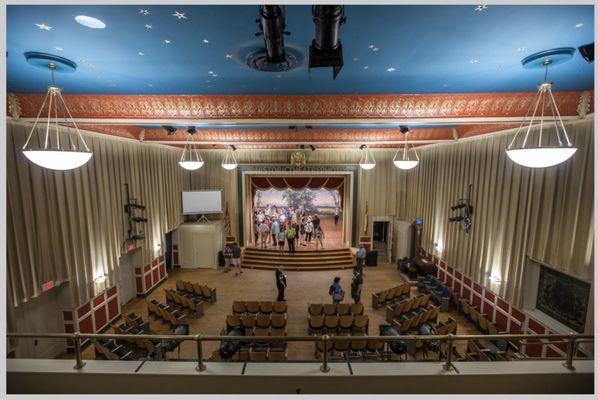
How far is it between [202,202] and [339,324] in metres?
8.00

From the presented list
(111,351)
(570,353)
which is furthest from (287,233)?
(570,353)

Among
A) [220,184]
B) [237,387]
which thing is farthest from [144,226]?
[237,387]

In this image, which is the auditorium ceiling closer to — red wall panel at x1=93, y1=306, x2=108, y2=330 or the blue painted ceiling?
the blue painted ceiling

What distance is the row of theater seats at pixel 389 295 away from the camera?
8797mm

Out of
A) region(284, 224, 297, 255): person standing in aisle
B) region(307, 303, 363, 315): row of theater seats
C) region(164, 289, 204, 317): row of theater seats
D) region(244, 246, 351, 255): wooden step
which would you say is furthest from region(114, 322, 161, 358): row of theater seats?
region(284, 224, 297, 255): person standing in aisle

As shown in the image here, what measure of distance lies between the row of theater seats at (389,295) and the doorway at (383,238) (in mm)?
4130

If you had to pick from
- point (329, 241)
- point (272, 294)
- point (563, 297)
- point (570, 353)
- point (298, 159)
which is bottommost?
point (272, 294)

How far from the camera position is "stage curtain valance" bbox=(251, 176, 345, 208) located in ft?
44.7

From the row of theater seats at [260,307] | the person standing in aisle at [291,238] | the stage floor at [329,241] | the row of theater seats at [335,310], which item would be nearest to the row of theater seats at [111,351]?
the row of theater seats at [260,307]

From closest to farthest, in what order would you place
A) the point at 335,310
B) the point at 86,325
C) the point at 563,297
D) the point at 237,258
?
the point at 563,297, the point at 86,325, the point at 335,310, the point at 237,258

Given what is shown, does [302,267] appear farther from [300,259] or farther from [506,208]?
[506,208]

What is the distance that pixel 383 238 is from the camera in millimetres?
15070

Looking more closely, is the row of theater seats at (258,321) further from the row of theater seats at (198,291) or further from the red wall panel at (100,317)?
the red wall panel at (100,317)

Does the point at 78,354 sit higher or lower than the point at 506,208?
lower
